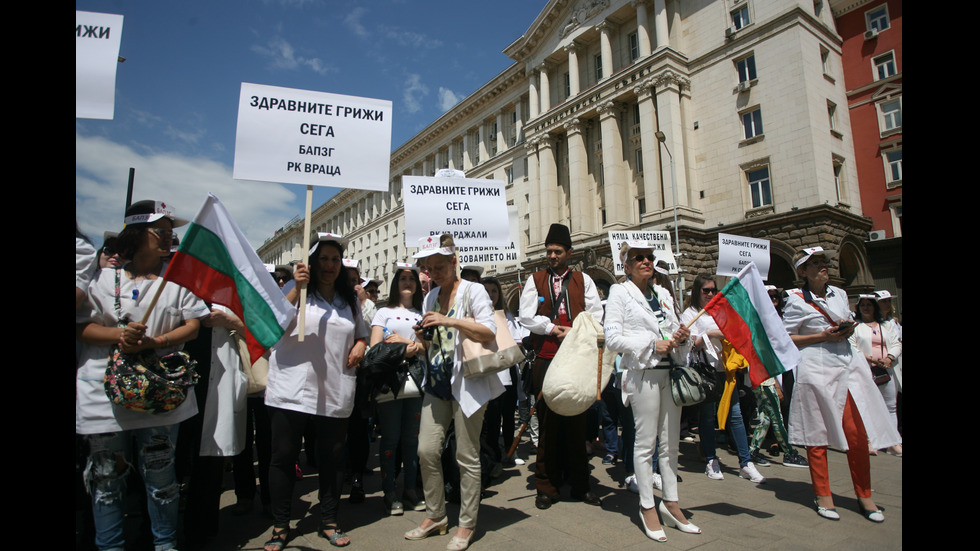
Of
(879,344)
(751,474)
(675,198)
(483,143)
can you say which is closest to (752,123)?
(675,198)

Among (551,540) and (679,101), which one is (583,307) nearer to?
(551,540)

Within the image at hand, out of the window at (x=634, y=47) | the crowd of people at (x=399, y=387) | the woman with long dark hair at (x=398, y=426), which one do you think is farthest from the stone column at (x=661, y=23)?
the woman with long dark hair at (x=398, y=426)

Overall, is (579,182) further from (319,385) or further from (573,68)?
(319,385)

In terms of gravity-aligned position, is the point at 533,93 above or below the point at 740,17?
above

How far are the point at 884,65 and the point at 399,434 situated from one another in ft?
88.4

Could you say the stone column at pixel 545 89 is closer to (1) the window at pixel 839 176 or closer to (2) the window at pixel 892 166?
(1) the window at pixel 839 176

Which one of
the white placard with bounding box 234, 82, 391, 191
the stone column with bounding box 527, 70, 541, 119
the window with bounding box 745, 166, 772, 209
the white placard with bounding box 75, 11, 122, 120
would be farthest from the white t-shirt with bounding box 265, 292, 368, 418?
the stone column with bounding box 527, 70, 541, 119

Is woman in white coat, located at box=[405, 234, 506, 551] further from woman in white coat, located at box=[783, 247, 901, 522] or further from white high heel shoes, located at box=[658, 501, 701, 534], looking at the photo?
woman in white coat, located at box=[783, 247, 901, 522]

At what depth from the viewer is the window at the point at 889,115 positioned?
21.6 meters

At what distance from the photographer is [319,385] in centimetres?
377

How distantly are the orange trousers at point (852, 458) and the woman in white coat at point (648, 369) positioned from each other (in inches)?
53.7

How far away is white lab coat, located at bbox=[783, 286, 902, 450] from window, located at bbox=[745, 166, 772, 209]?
63.8 feet

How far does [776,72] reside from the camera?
2175 centimetres
